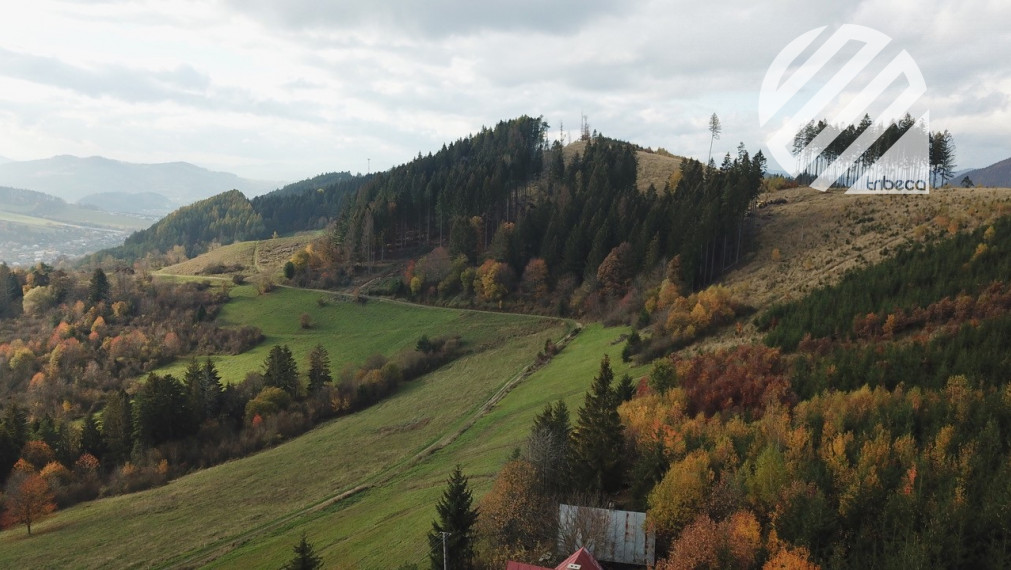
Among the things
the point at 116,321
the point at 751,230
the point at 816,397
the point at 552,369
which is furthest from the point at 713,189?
the point at 116,321

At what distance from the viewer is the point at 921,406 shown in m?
39.2

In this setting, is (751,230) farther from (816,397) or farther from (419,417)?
(419,417)

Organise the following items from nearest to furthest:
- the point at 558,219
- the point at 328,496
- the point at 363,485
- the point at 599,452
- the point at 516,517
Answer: the point at 516,517
the point at 599,452
the point at 328,496
the point at 363,485
the point at 558,219

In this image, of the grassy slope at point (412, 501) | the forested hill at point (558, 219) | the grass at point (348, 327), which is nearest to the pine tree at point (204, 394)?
the grass at point (348, 327)

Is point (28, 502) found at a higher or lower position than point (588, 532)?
lower

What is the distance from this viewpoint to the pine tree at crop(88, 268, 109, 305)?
116m

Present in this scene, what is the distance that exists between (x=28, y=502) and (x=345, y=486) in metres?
29.6

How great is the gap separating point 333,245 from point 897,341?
10761 cm

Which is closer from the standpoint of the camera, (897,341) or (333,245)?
(897,341)

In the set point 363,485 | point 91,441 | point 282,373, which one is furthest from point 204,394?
point 363,485

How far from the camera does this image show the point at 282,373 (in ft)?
245

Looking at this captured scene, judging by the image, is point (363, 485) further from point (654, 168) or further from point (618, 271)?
point (654, 168)

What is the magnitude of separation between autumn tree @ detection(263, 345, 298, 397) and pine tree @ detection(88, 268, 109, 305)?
68203 millimetres

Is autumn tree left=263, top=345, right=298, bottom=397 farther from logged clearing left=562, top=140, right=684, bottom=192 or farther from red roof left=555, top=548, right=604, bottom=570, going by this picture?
logged clearing left=562, top=140, right=684, bottom=192
